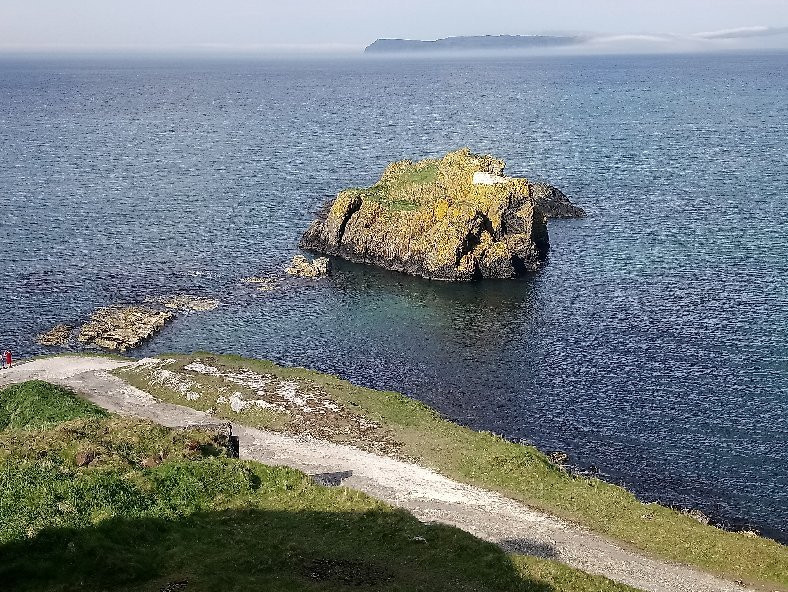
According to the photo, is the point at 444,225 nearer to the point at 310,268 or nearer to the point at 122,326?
the point at 310,268

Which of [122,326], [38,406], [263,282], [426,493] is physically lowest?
[426,493]

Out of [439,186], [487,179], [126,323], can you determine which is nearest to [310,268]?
[439,186]

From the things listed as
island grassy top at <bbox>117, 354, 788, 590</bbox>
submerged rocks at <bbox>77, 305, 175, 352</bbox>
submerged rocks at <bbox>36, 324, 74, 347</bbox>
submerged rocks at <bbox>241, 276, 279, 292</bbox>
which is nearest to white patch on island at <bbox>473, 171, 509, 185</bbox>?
submerged rocks at <bbox>241, 276, 279, 292</bbox>

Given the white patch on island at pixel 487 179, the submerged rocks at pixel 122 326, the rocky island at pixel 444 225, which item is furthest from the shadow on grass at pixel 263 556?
the white patch on island at pixel 487 179

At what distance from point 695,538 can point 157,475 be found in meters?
28.7

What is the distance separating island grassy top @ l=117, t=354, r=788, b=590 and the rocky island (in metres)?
31.4

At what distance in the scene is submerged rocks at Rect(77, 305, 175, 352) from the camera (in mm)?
82000

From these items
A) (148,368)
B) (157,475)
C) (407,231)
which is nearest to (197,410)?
(148,368)

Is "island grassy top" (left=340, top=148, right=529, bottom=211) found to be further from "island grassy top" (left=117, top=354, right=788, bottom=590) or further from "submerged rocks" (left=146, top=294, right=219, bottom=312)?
"island grassy top" (left=117, top=354, right=788, bottom=590)

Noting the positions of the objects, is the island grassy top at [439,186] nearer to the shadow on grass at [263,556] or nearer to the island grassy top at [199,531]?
the island grassy top at [199,531]

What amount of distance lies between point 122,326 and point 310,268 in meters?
24.3

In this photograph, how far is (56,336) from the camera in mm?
81625

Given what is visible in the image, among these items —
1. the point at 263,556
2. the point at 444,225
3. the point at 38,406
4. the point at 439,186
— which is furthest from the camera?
the point at 439,186

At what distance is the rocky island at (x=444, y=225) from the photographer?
100688 millimetres
